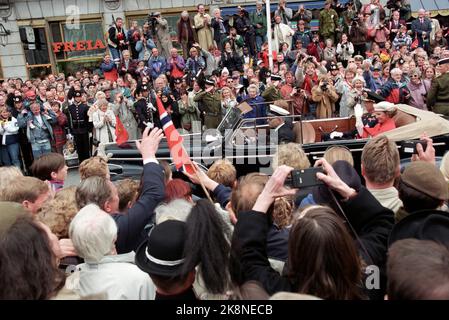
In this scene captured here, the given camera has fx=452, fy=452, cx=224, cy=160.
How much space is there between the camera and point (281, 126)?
6.70 meters

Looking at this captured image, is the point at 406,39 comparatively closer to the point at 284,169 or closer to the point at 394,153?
the point at 394,153

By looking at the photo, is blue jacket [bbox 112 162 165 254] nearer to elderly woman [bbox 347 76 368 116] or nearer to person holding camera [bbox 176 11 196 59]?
elderly woman [bbox 347 76 368 116]

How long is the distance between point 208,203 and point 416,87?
8.45 meters

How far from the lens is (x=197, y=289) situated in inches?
85.8

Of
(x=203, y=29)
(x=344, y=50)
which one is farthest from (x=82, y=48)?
(x=344, y=50)

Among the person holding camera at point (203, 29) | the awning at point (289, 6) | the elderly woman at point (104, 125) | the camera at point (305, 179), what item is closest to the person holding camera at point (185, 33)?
the person holding camera at point (203, 29)

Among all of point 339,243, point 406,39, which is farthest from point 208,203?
point 406,39

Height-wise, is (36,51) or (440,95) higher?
(36,51)

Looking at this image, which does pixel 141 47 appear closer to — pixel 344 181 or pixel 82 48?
pixel 82 48

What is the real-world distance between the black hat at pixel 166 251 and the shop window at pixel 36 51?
699 inches

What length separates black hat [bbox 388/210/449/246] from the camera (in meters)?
2.27

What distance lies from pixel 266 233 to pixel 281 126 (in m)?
4.59

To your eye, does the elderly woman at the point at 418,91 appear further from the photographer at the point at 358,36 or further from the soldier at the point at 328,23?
the soldier at the point at 328,23

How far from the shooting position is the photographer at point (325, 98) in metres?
9.02
